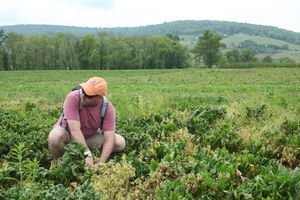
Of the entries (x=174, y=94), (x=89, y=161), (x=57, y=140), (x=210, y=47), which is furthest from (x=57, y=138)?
(x=210, y=47)

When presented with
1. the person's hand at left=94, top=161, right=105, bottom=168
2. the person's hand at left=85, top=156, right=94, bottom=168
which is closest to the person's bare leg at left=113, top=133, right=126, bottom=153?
the person's hand at left=94, top=161, right=105, bottom=168

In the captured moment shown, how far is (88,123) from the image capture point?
691 centimetres

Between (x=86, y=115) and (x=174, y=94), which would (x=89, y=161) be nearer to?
(x=86, y=115)

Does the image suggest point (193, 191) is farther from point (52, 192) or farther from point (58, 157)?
point (58, 157)

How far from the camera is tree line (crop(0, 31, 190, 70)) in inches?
3236

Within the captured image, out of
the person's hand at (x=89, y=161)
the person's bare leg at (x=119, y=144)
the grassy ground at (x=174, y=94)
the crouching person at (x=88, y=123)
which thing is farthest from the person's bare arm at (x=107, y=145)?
the grassy ground at (x=174, y=94)

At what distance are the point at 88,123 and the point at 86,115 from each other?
7.5 inches

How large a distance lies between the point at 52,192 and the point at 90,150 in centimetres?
213

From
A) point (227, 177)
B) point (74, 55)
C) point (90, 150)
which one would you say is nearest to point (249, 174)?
point (227, 177)

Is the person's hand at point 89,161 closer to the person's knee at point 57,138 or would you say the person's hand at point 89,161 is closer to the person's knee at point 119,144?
the person's knee at point 57,138

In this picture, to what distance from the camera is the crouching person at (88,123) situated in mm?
6426

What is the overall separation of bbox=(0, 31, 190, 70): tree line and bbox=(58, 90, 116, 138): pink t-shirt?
7494cm

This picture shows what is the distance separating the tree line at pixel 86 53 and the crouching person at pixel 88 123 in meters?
74.9

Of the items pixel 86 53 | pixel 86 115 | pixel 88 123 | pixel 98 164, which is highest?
pixel 86 115
